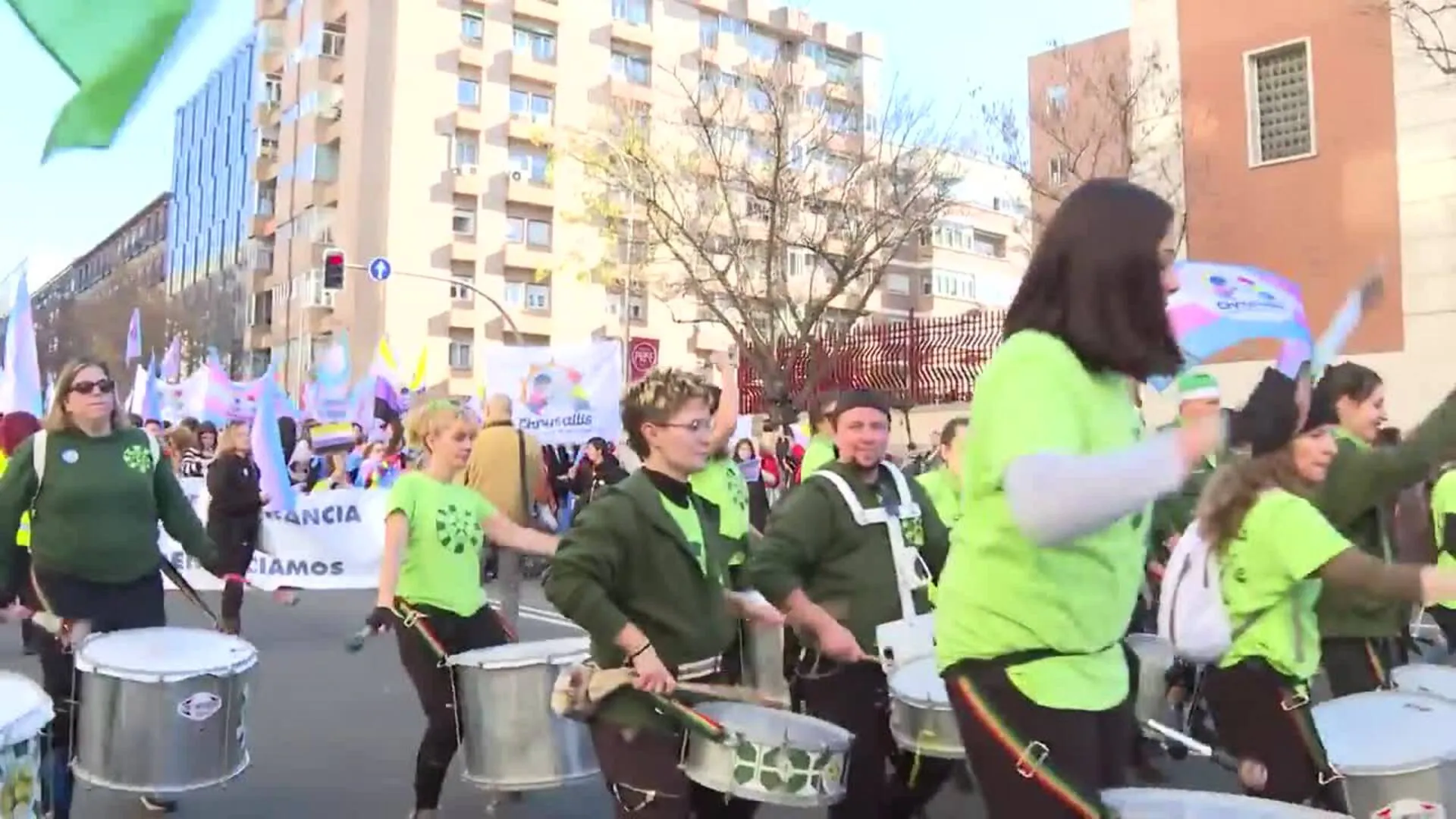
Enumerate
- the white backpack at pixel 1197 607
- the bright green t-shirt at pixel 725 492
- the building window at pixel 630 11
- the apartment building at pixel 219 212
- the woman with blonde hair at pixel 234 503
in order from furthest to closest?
the apartment building at pixel 219 212
the building window at pixel 630 11
the woman with blonde hair at pixel 234 503
the bright green t-shirt at pixel 725 492
the white backpack at pixel 1197 607

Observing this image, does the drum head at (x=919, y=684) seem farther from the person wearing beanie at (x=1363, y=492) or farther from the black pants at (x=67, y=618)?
the black pants at (x=67, y=618)

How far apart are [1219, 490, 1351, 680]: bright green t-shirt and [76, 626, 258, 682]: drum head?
11.7 feet

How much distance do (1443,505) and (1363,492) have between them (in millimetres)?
2752

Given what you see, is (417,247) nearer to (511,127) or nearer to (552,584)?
(511,127)

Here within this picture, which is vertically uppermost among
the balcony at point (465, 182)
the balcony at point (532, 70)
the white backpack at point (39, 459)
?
the balcony at point (532, 70)

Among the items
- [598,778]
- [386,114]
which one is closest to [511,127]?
[386,114]

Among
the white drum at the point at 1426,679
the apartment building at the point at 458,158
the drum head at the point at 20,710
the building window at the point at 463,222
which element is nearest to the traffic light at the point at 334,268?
the apartment building at the point at 458,158

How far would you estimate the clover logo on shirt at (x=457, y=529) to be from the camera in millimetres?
5625

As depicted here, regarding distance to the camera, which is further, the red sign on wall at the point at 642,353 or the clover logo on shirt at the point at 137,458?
the red sign on wall at the point at 642,353

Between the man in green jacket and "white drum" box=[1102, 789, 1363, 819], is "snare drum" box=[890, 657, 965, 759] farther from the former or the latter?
"white drum" box=[1102, 789, 1363, 819]

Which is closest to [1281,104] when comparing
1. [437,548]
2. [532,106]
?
[437,548]

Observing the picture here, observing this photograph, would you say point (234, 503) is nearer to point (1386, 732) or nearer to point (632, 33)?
point (1386, 732)

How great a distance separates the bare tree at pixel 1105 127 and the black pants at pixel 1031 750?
60.7ft

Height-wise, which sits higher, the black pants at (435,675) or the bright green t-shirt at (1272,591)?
the bright green t-shirt at (1272,591)
